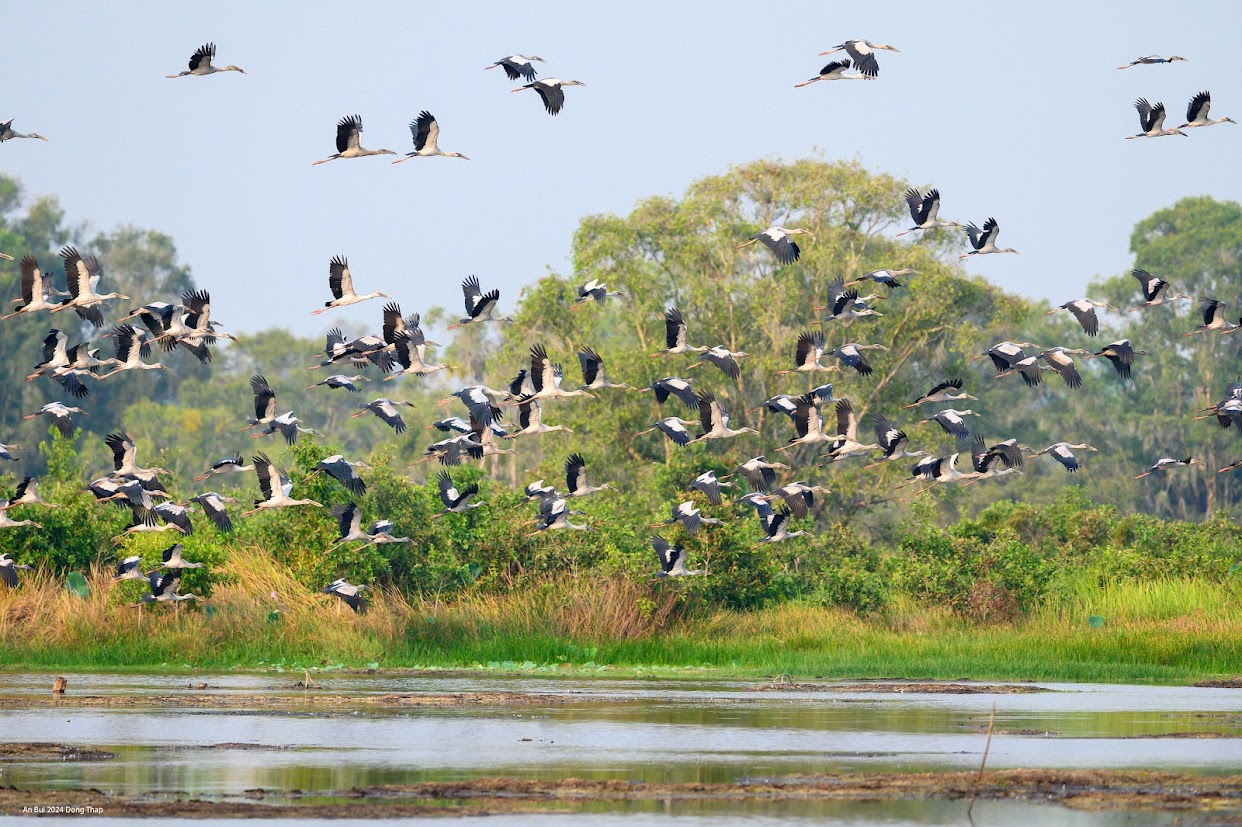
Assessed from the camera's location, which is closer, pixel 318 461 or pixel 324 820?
pixel 324 820

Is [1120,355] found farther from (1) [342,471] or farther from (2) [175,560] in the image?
(2) [175,560]

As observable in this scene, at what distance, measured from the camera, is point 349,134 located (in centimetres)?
2998

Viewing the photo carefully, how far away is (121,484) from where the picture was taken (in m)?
30.3

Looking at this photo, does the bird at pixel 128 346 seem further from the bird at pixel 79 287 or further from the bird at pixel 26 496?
the bird at pixel 26 496

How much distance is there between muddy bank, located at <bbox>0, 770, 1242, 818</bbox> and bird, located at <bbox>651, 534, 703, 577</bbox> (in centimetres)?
1622

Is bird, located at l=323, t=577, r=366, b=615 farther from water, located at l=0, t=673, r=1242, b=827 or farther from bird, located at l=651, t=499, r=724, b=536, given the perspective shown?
bird, located at l=651, t=499, r=724, b=536

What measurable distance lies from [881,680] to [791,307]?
2918cm

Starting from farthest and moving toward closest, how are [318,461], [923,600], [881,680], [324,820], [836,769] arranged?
[923,600], [318,461], [881,680], [836,769], [324,820]

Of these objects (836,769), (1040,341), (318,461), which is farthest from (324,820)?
(1040,341)

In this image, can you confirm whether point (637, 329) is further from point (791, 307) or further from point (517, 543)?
point (517, 543)

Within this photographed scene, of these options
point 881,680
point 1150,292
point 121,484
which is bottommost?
point 881,680

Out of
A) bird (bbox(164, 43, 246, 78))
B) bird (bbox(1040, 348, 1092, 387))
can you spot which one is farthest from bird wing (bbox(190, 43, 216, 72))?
bird (bbox(1040, 348, 1092, 387))

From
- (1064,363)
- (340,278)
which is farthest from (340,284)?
(1064,363)

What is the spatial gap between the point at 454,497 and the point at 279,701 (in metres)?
10.4
